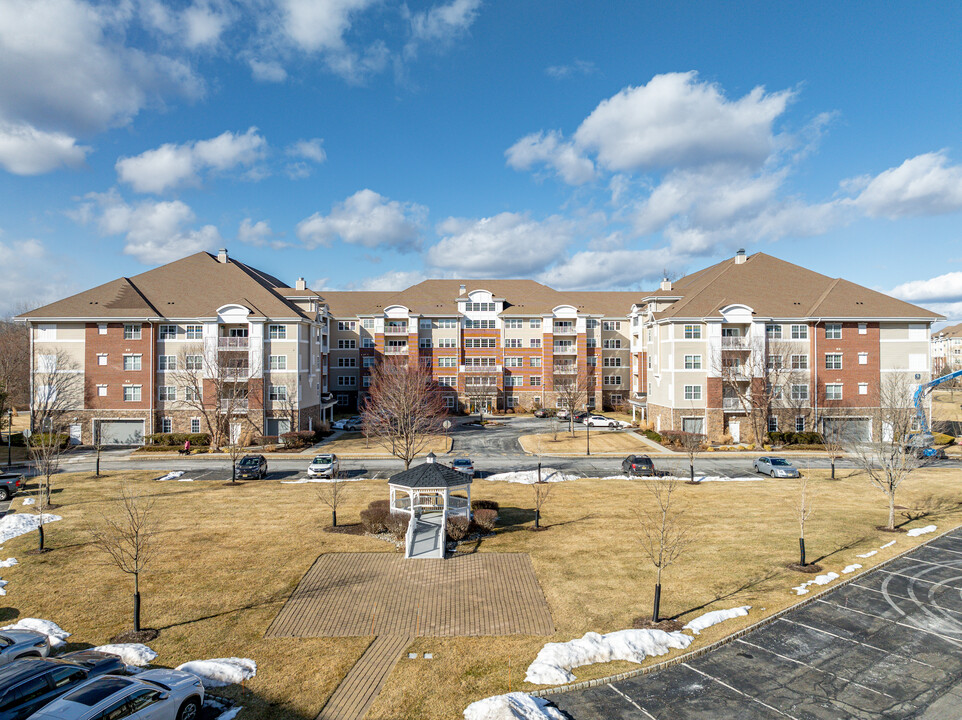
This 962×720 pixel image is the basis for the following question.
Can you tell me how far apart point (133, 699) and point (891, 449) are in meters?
32.5

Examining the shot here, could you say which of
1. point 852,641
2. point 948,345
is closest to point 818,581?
point 852,641

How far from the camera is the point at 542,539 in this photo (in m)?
22.5

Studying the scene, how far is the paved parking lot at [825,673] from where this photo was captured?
11570 millimetres

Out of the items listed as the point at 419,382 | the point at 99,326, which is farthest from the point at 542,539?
the point at 99,326

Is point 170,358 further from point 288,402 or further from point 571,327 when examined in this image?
point 571,327

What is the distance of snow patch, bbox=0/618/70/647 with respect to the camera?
14.2m

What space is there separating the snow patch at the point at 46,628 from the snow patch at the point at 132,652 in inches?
57.2

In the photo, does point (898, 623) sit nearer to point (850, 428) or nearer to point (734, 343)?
point (734, 343)

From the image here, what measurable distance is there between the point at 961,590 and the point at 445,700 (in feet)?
56.7

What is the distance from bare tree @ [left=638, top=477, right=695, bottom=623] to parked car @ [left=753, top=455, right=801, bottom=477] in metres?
8.72

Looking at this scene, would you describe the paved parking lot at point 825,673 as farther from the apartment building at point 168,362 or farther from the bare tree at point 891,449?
the apartment building at point 168,362

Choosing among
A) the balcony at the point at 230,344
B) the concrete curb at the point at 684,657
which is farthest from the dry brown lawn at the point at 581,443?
the balcony at the point at 230,344

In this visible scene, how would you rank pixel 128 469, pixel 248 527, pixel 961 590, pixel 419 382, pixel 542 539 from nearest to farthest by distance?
pixel 961 590, pixel 542 539, pixel 248 527, pixel 128 469, pixel 419 382

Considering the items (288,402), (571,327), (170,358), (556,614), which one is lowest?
(556,614)
